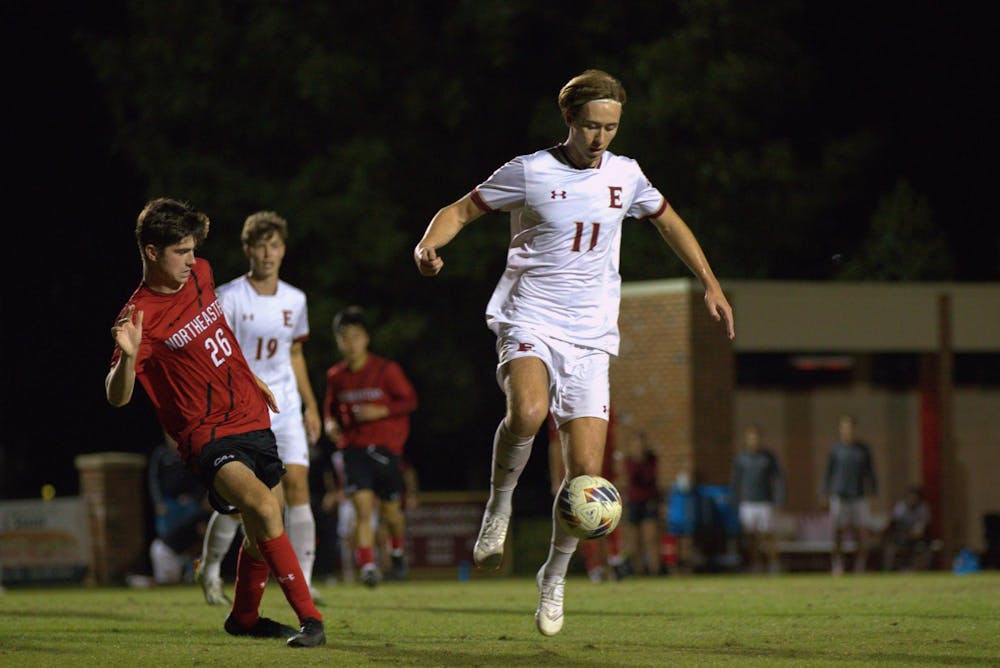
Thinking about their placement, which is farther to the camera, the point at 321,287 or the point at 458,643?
the point at 321,287

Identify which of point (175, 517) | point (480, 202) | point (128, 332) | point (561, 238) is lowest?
point (175, 517)

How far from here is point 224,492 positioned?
321 inches

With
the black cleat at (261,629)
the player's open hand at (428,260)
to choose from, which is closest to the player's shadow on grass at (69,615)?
the black cleat at (261,629)

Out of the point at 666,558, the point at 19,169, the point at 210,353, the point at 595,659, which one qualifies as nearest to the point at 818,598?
the point at 595,659

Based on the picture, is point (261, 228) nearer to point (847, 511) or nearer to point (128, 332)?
point (128, 332)

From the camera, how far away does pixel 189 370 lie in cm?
823

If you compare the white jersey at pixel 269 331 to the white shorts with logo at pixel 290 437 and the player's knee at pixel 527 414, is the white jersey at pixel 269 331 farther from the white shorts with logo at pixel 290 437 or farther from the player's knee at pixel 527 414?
the player's knee at pixel 527 414

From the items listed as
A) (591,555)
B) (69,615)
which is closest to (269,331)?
(69,615)

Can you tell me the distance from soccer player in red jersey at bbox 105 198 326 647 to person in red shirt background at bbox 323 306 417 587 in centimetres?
666

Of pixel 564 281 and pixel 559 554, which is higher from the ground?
pixel 564 281

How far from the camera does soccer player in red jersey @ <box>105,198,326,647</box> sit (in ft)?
26.7

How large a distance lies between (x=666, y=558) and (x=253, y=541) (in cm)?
1597

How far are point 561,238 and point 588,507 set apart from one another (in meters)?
1.39

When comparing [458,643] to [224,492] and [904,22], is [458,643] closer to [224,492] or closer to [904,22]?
[224,492]
